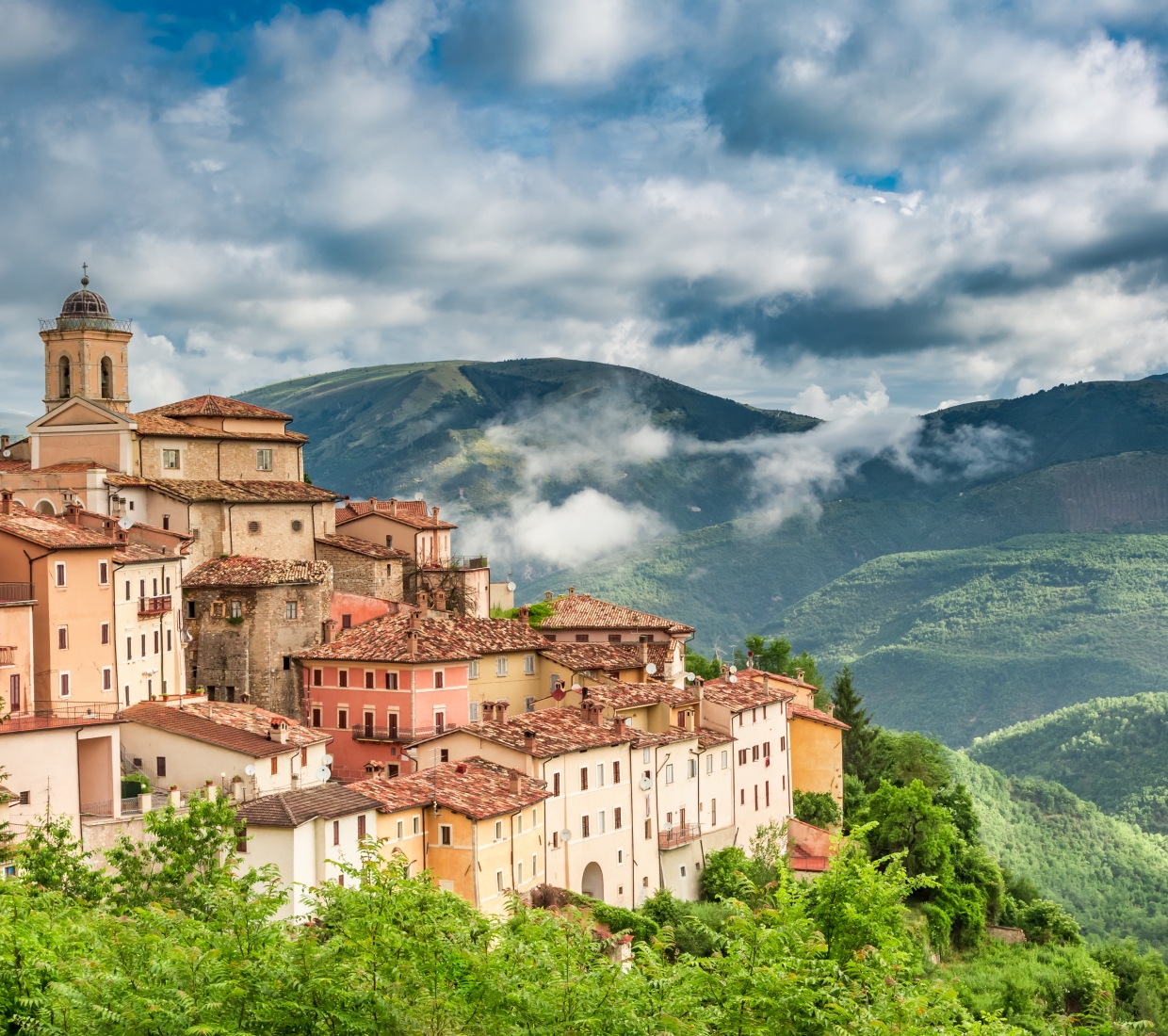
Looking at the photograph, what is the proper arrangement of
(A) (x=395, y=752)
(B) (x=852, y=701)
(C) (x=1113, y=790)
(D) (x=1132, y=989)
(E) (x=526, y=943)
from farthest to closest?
(C) (x=1113, y=790) → (B) (x=852, y=701) → (D) (x=1132, y=989) → (A) (x=395, y=752) → (E) (x=526, y=943)

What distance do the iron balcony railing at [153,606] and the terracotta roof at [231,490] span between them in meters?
8.03

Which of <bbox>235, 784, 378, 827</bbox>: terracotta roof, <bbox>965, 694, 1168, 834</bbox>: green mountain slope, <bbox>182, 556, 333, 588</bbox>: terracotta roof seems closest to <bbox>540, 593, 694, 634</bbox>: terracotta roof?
<bbox>182, 556, 333, 588</bbox>: terracotta roof

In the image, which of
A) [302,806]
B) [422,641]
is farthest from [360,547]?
[302,806]

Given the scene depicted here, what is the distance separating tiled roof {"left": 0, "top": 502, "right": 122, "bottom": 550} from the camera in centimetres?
4606

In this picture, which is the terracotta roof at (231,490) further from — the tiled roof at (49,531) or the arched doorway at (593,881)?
the arched doorway at (593,881)

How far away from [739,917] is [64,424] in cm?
4793

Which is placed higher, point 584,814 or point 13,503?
point 13,503

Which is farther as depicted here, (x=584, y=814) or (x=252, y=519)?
(x=252, y=519)

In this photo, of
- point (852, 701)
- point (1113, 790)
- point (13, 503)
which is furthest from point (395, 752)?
point (1113, 790)

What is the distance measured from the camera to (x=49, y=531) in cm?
4772

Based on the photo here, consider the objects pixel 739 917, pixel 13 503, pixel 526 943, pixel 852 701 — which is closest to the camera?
pixel 526 943

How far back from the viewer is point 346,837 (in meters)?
42.2

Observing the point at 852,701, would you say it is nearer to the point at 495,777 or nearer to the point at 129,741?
the point at 495,777

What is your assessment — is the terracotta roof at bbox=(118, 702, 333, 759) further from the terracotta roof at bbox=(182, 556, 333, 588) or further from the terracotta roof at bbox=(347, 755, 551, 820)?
the terracotta roof at bbox=(182, 556, 333, 588)
